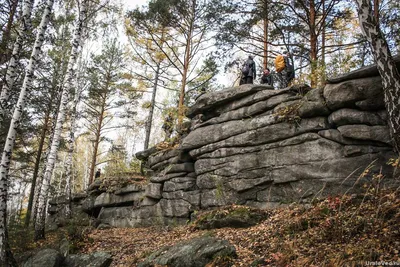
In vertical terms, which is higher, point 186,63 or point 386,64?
point 186,63

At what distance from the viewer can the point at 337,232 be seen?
4934mm

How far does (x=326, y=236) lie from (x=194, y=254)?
2.67 metres

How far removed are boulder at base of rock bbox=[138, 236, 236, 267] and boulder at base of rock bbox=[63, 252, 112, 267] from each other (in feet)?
3.81

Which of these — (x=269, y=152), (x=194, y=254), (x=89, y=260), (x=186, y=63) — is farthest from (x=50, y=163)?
(x=186, y=63)

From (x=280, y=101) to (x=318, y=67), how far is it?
166 centimetres

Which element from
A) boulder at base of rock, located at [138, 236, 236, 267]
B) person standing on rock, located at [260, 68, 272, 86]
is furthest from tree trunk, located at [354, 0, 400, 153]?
person standing on rock, located at [260, 68, 272, 86]

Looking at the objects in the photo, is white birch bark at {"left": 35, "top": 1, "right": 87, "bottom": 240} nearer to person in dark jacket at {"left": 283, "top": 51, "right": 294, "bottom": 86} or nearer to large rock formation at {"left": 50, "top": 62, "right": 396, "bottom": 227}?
large rock formation at {"left": 50, "top": 62, "right": 396, "bottom": 227}

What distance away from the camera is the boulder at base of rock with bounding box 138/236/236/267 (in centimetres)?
554

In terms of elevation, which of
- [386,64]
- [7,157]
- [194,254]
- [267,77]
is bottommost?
[194,254]

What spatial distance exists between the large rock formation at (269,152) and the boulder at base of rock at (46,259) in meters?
4.89

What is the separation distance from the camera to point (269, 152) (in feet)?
30.5

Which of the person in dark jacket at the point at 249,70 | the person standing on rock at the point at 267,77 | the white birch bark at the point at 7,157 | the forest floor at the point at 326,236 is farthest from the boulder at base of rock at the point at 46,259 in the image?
the person standing on rock at the point at 267,77

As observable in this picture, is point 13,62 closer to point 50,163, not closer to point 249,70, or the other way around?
point 50,163

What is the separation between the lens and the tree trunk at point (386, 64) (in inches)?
247
